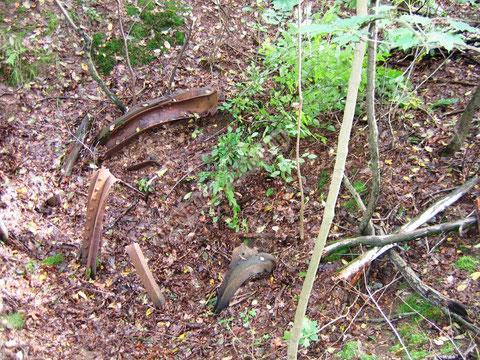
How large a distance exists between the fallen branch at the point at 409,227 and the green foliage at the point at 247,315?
865 mm

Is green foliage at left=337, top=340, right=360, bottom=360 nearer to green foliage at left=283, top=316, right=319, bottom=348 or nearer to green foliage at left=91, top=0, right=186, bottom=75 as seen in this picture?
green foliage at left=283, top=316, right=319, bottom=348

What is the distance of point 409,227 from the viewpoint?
404cm

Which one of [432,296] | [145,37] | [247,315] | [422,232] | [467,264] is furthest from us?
[145,37]

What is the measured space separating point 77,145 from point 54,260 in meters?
1.77

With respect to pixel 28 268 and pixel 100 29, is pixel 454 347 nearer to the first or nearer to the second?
pixel 28 268

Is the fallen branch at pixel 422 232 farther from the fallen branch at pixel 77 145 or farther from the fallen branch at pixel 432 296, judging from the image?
the fallen branch at pixel 77 145

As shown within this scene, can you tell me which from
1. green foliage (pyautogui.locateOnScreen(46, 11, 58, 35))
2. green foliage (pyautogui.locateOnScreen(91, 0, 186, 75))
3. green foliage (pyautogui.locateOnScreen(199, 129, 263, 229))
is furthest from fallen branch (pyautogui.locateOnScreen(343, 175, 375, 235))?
green foliage (pyautogui.locateOnScreen(46, 11, 58, 35))

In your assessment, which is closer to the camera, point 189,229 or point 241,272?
point 241,272

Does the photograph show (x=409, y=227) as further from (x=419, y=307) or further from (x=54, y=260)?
(x=54, y=260)

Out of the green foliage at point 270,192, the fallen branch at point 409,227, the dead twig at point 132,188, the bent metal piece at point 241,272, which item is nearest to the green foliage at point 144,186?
the dead twig at point 132,188

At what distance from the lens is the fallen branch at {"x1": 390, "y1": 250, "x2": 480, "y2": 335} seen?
11.2ft

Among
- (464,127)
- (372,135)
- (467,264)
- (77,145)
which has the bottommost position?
(467,264)

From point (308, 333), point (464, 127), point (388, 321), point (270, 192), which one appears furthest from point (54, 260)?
point (464, 127)

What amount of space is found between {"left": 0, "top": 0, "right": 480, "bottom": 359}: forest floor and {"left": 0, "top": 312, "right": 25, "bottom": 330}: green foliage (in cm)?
5
